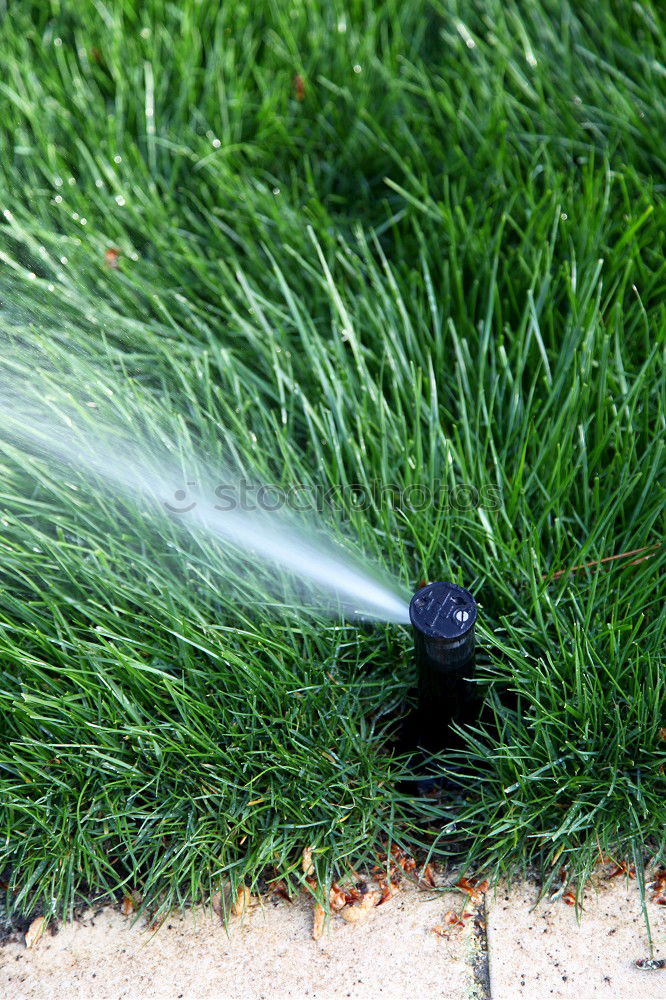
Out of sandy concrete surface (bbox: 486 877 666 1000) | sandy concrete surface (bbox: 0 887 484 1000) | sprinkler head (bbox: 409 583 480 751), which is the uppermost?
sprinkler head (bbox: 409 583 480 751)

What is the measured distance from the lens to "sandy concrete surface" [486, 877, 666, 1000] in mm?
1688

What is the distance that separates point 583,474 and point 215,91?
1.87m

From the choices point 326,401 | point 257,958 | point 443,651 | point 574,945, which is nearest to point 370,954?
point 257,958

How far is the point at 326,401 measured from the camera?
235 cm

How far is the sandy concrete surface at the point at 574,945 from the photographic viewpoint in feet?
5.54

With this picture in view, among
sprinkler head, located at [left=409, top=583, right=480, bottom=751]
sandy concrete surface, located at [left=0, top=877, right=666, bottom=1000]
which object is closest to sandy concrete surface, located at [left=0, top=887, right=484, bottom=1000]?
sandy concrete surface, located at [left=0, top=877, right=666, bottom=1000]

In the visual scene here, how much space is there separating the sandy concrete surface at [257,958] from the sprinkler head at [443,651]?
370mm

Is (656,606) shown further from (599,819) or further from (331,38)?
(331,38)

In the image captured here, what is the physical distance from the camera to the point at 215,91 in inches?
121

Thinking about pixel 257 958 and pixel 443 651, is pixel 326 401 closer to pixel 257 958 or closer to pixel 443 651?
pixel 443 651

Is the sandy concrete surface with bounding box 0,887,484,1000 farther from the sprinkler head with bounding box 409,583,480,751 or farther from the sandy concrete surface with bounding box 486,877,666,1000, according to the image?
the sprinkler head with bounding box 409,583,480,751

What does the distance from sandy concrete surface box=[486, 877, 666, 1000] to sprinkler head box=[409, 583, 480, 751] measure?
37cm

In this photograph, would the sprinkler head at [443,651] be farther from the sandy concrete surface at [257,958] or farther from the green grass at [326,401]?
the sandy concrete surface at [257,958]

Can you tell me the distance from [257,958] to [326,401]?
1300mm
